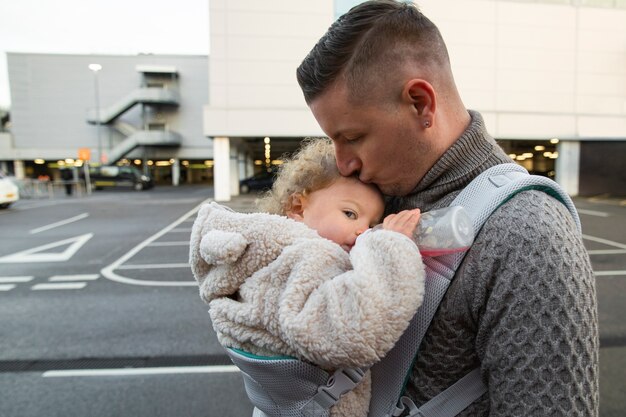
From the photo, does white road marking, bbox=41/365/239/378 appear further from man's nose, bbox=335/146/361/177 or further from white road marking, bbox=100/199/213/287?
man's nose, bbox=335/146/361/177

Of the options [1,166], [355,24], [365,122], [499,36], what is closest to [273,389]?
[365,122]

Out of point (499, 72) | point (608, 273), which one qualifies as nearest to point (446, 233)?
point (608, 273)

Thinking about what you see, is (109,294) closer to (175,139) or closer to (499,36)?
(499,36)

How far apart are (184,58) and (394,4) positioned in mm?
41191

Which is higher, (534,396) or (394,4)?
(394,4)

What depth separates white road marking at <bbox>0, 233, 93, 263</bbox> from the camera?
7.86m

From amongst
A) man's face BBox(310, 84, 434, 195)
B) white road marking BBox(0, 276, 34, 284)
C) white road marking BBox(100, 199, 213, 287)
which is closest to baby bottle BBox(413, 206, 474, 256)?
man's face BBox(310, 84, 434, 195)

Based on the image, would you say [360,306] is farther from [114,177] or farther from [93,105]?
[93,105]

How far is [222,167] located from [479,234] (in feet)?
62.6

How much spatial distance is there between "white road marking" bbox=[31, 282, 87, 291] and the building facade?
13238 millimetres

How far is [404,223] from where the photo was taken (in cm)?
105

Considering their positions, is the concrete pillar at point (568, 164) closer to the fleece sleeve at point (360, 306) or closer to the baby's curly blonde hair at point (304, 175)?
the baby's curly blonde hair at point (304, 175)

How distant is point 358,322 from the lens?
889 millimetres

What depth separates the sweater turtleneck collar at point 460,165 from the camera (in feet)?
3.55
